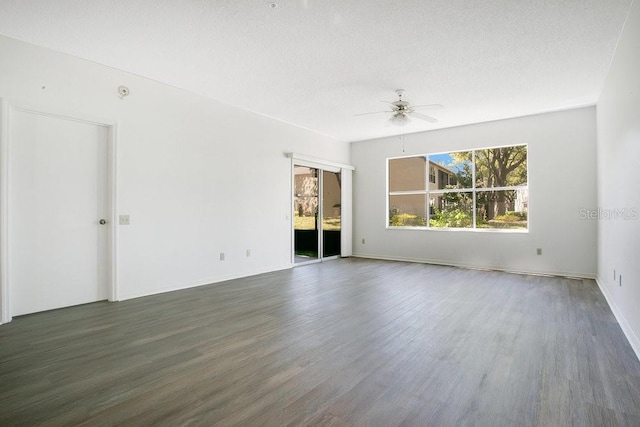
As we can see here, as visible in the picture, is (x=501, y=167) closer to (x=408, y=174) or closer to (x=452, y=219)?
(x=452, y=219)

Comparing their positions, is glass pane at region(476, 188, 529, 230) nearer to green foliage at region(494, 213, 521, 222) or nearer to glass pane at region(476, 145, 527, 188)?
green foliage at region(494, 213, 521, 222)

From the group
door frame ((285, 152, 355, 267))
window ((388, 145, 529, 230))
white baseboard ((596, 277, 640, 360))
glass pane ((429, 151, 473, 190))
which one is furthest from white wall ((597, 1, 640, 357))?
door frame ((285, 152, 355, 267))

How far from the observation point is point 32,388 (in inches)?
80.6

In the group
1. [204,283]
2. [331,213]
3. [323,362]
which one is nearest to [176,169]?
[204,283]

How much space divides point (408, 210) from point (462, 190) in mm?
1223

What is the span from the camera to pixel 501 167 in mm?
6281

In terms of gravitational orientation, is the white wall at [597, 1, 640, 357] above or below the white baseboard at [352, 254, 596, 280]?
above

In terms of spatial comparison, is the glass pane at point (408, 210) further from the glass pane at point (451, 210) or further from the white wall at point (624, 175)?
the white wall at point (624, 175)

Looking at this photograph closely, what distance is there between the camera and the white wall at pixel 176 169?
3635 mm

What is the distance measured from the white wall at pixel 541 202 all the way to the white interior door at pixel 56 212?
18.5 ft

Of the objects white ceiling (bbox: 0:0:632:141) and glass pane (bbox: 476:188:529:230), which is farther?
glass pane (bbox: 476:188:529:230)

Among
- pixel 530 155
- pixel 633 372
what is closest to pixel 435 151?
pixel 530 155

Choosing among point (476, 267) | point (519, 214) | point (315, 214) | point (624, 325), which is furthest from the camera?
point (315, 214)

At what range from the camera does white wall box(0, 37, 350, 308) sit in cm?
363
